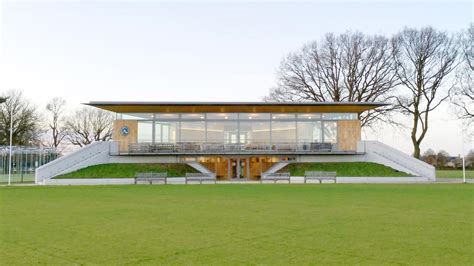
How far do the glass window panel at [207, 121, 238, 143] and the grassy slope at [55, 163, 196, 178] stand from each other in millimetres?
3653

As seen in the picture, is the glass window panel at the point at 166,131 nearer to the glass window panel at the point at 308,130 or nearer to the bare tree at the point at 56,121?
the glass window panel at the point at 308,130

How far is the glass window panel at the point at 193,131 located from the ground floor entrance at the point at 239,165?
2.02 metres

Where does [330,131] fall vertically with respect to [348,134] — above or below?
above

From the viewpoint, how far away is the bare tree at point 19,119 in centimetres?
4666

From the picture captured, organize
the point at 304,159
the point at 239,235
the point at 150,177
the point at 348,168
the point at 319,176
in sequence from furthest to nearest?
the point at 304,159
the point at 348,168
the point at 319,176
the point at 150,177
the point at 239,235

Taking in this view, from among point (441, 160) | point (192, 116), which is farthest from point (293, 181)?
point (441, 160)

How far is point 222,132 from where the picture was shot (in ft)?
121

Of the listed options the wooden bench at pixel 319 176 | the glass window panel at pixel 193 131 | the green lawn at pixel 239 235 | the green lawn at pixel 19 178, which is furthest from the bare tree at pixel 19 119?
the green lawn at pixel 239 235

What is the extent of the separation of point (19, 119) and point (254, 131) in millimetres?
27739

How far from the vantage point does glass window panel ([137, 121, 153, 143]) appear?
119 feet

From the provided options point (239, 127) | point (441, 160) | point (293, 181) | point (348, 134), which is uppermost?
point (239, 127)

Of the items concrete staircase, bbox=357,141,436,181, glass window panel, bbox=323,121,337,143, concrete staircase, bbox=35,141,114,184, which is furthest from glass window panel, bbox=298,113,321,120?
concrete staircase, bbox=35,141,114,184

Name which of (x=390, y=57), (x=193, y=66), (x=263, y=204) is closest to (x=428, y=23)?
(x=390, y=57)

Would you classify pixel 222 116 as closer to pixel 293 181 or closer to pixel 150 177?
pixel 293 181
